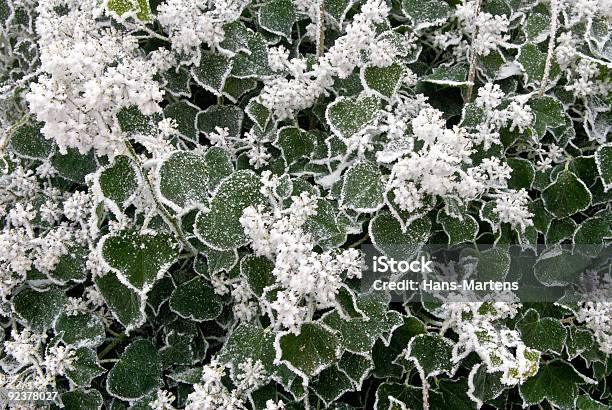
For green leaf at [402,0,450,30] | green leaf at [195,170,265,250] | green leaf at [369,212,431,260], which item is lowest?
green leaf at [369,212,431,260]

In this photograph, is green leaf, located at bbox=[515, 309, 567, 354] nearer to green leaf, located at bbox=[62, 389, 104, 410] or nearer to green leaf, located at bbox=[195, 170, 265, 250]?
green leaf, located at bbox=[195, 170, 265, 250]

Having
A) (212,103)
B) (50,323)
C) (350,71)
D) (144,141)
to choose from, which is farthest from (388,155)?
(50,323)

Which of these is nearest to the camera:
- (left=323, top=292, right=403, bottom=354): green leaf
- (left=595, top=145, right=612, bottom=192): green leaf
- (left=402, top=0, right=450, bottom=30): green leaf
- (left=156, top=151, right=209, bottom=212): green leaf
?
(left=156, top=151, right=209, bottom=212): green leaf

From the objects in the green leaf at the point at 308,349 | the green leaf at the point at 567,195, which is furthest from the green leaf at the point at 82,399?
the green leaf at the point at 567,195

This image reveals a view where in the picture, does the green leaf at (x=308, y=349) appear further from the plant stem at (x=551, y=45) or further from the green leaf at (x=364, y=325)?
the plant stem at (x=551, y=45)

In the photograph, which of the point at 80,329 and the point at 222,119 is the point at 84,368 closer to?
the point at 80,329

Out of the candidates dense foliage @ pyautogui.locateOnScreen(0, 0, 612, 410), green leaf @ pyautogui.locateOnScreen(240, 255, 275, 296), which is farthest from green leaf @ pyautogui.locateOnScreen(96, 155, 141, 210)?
green leaf @ pyautogui.locateOnScreen(240, 255, 275, 296)
